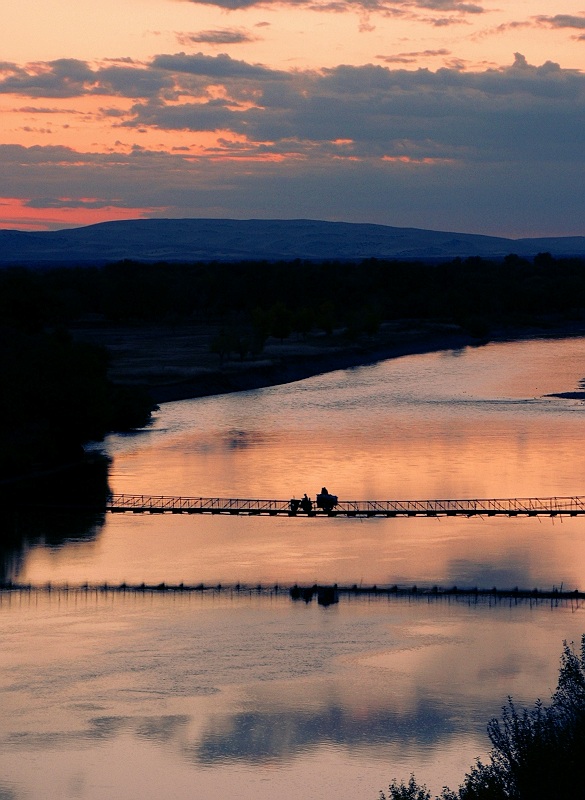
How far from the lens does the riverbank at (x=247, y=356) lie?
72.3 metres

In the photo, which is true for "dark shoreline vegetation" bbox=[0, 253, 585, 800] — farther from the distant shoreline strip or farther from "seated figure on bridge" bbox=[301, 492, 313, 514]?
"seated figure on bridge" bbox=[301, 492, 313, 514]

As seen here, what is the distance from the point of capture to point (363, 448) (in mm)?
50531

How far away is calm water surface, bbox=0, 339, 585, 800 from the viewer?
2130 centimetres

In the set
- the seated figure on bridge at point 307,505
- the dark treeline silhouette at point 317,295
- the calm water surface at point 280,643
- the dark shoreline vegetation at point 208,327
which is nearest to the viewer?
the calm water surface at point 280,643

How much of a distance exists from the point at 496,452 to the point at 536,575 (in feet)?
57.8

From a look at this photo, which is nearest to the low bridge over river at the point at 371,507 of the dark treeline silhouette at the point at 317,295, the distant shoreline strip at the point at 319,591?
the distant shoreline strip at the point at 319,591

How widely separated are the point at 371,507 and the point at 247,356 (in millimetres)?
47761

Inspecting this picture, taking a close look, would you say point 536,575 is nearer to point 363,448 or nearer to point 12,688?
point 12,688

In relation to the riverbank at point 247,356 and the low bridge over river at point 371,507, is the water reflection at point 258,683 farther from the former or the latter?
the riverbank at point 247,356

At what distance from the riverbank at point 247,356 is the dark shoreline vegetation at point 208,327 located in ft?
0.51

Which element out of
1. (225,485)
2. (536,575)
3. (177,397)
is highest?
(177,397)

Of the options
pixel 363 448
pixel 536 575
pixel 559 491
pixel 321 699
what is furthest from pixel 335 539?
pixel 363 448

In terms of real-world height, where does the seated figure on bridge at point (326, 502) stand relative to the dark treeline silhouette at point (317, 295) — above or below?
below

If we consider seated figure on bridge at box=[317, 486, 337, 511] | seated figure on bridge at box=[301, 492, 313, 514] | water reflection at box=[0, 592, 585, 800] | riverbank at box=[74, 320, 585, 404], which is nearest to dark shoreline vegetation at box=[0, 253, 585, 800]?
riverbank at box=[74, 320, 585, 404]
